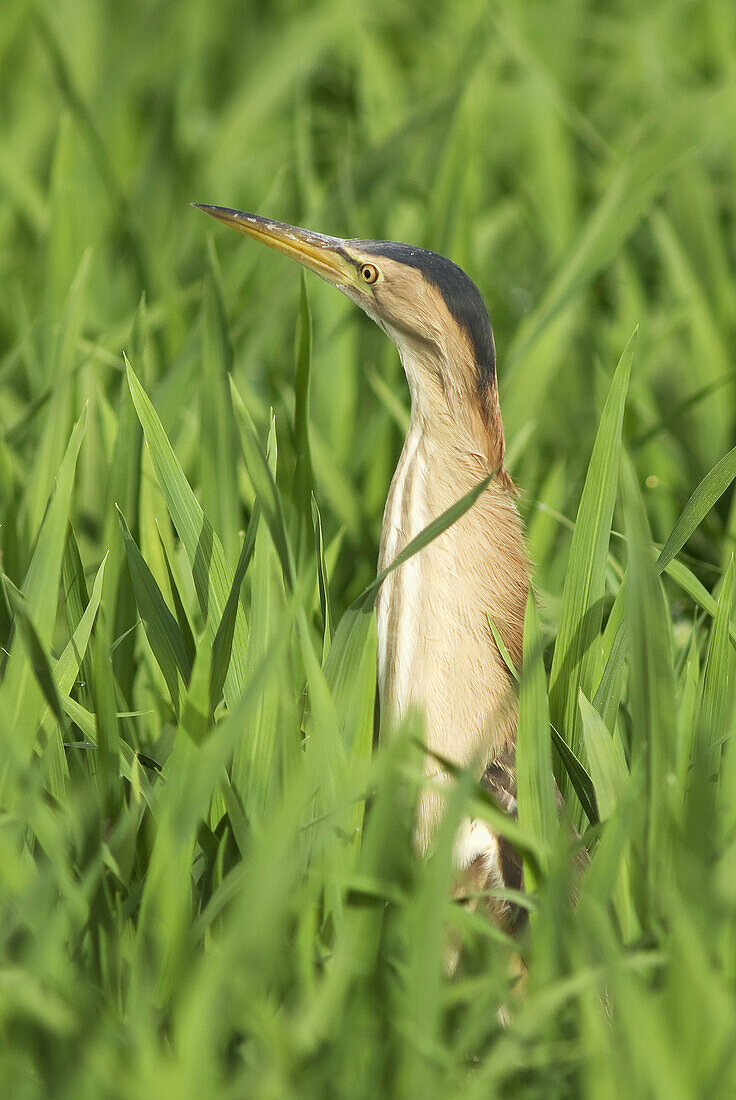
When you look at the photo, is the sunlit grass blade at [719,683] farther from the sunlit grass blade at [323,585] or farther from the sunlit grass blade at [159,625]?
the sunlit grass blade at [159,625]

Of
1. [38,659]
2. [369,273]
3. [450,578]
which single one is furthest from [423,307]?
[38,659]

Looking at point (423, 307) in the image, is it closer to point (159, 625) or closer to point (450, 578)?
point (450, 578)

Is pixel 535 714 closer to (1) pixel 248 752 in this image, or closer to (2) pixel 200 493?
(1) pixel 248 752

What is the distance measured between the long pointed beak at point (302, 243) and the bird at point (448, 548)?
4 cm

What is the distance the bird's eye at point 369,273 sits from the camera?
1611 millimetres

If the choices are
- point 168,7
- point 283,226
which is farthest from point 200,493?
point 168,7

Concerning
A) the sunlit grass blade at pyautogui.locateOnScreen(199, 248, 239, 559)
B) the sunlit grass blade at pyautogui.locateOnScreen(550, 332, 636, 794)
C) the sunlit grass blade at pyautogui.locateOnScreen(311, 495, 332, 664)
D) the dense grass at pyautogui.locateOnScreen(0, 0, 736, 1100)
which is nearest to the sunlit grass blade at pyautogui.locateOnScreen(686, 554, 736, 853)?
the dense grass at pyautogui.locateOnScreen(0, 0, 736, 1100)

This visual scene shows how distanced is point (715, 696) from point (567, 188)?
1.71 metres

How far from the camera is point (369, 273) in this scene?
5.31ft

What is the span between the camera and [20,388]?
231 centimetres

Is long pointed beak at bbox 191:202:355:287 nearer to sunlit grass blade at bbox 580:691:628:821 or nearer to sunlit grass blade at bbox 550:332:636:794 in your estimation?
sunlit grass blade at bbox 550:332:636:794

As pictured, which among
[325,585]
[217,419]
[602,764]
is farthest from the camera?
[217,419]

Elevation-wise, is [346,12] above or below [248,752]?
above

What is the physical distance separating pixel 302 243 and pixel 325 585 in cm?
45
